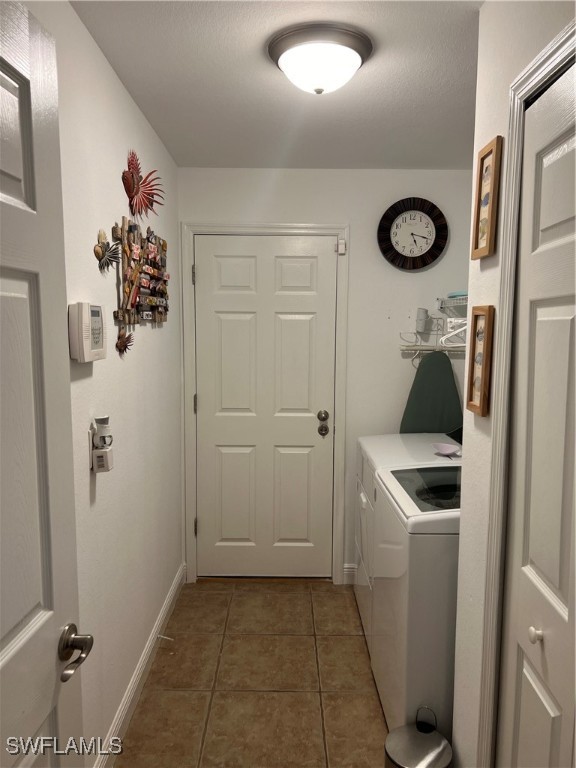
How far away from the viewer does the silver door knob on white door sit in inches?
45.3

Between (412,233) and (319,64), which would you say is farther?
(412,233)

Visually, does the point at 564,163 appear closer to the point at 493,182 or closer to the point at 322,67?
the point at 493,182

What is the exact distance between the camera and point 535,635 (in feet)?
3.81

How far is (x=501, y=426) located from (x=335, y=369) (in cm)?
194

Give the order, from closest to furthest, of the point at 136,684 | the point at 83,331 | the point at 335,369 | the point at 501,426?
the point at 501,426
the point at 83,331
the point at 136,684
the point at 335,369

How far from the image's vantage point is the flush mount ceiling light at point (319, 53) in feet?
5.35

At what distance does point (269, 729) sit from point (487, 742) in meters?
1.03

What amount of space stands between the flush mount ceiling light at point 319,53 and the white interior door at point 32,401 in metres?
0.90

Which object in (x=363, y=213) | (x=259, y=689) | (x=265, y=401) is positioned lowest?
(x=259, y=689)

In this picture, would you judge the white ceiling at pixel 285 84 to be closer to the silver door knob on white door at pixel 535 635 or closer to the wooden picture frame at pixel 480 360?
the wooden picture frame at pixel 480 360

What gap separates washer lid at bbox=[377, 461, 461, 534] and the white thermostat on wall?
1.17 m

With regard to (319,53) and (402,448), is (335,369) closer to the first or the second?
(402,448)

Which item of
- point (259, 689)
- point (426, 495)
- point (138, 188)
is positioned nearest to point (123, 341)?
point (138, 188)

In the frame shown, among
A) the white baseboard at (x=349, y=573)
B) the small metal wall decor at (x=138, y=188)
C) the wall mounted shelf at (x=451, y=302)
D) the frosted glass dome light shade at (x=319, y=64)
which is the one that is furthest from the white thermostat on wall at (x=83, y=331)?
the white baseboard at (x=349, y=573)
